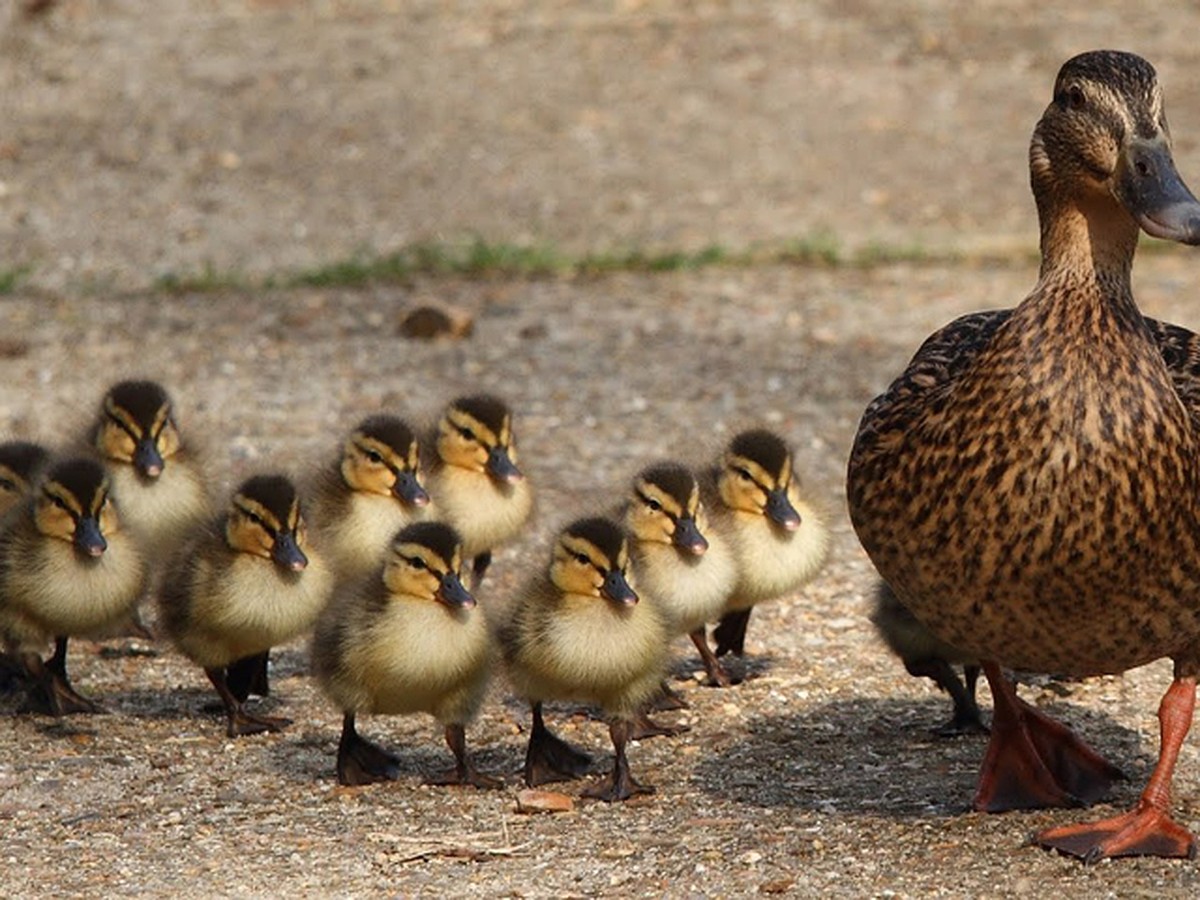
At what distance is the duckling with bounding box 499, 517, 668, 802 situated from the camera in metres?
5.77

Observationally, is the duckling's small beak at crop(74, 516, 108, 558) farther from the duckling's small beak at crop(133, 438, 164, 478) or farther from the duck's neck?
the duck's neck

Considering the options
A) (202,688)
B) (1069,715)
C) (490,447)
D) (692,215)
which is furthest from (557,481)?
(692,215)

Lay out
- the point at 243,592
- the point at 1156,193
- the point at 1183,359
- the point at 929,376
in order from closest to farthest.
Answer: the point at 1156,193, the point at 1183,359, the point at 929,376, the point at 243,592

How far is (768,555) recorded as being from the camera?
22.0 ft

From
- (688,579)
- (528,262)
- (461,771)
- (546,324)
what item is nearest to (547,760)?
(461,771)

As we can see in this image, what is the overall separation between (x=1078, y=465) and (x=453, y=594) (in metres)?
1.77

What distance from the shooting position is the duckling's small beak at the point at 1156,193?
4.69 m

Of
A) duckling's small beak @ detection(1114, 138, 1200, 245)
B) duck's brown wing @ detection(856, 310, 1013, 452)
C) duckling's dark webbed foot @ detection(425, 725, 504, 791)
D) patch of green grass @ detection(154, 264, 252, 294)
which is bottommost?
duckling's dark webbed foot @ detection(425, 725, 504, 791)

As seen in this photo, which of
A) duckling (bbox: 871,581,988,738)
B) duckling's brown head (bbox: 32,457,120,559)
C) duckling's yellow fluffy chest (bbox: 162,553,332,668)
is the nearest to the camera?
duckling (bbox: 871,581,988,738)

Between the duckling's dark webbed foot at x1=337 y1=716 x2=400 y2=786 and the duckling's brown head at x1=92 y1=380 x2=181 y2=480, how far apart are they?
1587mm

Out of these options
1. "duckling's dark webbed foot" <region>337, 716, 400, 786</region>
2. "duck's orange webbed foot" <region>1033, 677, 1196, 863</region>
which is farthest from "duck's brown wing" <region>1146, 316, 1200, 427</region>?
"duckling's dark webbed foot" <region>337, 716, 400, 786</region>

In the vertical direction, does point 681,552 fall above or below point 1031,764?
above

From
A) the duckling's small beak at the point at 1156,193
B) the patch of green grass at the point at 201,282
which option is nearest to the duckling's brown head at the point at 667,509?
the duckling's small beak at the point at 1156,193

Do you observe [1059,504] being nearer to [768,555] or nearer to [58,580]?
[768,555]
